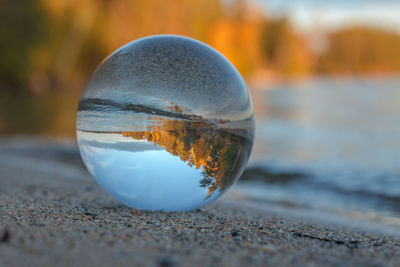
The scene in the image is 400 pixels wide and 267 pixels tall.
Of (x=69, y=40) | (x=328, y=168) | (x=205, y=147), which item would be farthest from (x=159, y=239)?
(x=69, y=40)

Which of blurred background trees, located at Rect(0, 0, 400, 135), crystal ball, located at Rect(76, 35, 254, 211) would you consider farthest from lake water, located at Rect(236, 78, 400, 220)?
blurred background trees, located at Rect(0, 0, 400, 135)

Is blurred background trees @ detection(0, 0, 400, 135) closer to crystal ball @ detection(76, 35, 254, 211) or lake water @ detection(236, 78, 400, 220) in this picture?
lake water @ detection(236, 78, 400, 220)

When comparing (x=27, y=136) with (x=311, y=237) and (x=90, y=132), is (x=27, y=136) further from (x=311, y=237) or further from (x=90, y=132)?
(x=311, y=237)

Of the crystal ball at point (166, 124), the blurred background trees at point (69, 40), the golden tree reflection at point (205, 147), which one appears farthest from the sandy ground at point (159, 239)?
the blurred background trees at point (69, 40)

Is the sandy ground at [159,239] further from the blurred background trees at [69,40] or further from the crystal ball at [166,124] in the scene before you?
the blurred background trees at [69,40]

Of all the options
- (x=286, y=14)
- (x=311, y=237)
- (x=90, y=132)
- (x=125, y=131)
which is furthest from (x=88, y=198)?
(x=286, y=14)
